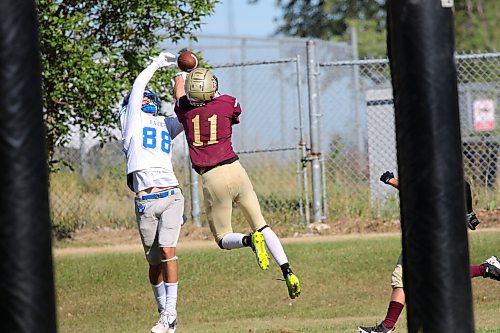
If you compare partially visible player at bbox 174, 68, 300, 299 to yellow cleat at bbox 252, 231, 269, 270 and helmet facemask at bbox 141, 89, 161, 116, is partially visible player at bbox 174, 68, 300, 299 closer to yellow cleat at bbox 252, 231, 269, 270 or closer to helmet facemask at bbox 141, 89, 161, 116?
yellow cleat at bbox 252, 231, 269, 270

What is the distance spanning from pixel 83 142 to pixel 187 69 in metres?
7.84

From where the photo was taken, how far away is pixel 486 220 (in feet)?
54.1

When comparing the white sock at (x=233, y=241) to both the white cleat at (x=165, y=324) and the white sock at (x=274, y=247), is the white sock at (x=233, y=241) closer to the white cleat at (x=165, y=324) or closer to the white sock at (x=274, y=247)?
the white sock at (x=274, y=247)

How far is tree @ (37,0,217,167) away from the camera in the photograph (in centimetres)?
1516

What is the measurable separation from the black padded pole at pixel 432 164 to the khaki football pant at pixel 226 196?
5.42m

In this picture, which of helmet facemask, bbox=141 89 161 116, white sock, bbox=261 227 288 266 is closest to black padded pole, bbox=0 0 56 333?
white sock, bbox=261 227 288 266

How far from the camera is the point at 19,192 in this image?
4.11 meters

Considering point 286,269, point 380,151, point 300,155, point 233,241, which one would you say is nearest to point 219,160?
point 233,241

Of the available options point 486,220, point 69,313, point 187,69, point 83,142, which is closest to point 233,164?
point 187,69

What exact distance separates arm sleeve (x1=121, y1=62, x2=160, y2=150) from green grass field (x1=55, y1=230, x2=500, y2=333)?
214 cm

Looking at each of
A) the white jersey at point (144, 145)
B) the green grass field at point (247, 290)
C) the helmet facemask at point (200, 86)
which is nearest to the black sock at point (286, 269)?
the green grass field at point (247, 290)

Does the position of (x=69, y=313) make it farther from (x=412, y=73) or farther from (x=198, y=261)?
(x=412, y=73)

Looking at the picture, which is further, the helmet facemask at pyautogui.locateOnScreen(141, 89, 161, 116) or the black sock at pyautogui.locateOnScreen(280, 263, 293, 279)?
the helmet facemask at pyautogui.locateOnScreen(141, 89, 161, 116)

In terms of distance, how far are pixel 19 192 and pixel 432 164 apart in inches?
67.7
